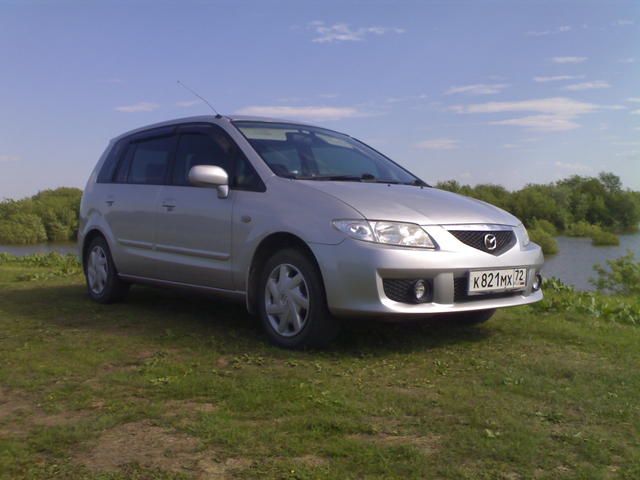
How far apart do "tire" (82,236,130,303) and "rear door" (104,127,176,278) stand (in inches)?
7.6

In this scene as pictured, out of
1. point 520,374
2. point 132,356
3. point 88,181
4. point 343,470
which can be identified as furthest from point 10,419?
point 88,181

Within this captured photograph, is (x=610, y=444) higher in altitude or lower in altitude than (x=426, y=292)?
lower

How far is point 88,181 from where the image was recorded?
7.38 meters

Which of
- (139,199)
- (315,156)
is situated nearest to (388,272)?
(315,156)

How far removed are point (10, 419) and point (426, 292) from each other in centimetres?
247

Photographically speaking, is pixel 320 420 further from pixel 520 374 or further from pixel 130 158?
pixel 130 158

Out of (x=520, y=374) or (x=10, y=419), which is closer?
(x=10, y=419)

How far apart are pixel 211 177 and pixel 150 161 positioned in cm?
152

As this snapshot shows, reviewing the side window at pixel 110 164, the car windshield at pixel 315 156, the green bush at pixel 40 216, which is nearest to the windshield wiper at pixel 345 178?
the car windshield at pixel 315 156

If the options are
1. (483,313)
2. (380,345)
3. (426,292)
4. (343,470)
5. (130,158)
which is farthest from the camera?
(130,158)

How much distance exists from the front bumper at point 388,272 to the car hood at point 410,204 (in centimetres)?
17

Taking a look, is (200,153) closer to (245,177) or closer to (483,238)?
(245,177)

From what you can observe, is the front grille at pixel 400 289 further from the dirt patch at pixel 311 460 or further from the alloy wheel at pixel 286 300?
the dirt patch at pixel 311 460

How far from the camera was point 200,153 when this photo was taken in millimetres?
5816
